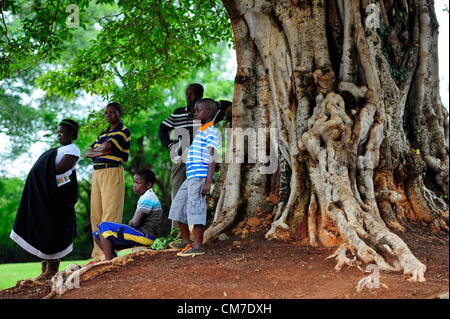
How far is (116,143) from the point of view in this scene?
604 cm

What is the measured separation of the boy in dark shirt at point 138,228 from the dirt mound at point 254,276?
0.77 feet

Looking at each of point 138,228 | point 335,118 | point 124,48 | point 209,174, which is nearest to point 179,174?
point 138,228

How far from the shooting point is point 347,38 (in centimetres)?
601

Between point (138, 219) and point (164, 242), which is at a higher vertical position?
point (138, 219)

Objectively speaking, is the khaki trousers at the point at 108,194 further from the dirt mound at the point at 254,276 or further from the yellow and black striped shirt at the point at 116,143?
the dirt mound at the point at 254,276

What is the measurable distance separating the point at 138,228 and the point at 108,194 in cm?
79

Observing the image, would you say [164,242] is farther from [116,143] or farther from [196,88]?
[196,88]

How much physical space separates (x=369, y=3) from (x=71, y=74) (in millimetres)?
5979

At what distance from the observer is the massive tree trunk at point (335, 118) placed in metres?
5.31

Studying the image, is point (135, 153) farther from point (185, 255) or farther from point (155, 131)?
point (185, 255)

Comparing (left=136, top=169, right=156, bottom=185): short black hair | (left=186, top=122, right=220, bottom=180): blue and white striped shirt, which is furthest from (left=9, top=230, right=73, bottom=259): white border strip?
(left=186, top=122, right=220, bottom=180): blue and white striped shirt

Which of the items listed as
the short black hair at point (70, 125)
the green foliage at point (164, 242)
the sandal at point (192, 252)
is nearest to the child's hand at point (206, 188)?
the sandal at point (192, 252)

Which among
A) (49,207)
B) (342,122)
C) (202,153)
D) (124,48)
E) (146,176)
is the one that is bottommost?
(49,207)
